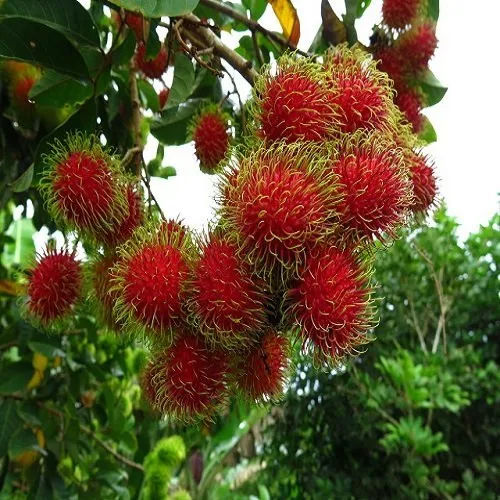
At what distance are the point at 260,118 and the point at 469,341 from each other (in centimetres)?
155

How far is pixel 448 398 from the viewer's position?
1629mm

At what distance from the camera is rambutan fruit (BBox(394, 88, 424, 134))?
2.62 ft

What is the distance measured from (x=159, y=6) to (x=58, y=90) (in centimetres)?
27

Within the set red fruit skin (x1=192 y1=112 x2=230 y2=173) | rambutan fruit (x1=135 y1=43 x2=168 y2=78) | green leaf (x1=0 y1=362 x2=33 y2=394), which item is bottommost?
green leaf (x1=0 y1=362 x2=33 y2=394)

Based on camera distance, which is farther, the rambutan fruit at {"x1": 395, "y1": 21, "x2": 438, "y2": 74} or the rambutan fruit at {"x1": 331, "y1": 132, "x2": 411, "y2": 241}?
the rambutan fruit at {"x1": 395, "y1": 21, "x2": 438, "y2": 74}

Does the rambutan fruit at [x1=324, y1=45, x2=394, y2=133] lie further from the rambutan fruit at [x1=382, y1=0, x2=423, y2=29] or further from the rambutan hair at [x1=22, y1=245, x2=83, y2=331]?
the rambutan hair at [x1=22, y1=245, x2=83, y2=331]

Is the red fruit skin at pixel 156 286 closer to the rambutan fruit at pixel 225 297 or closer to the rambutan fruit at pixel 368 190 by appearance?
the rambutan fruit at pixel 225 297

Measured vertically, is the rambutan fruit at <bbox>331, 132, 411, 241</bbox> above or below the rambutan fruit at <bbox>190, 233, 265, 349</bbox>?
above

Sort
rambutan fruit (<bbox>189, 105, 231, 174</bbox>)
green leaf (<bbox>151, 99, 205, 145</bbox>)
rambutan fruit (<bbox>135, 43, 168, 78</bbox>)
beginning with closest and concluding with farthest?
rambutan fruit (<bbox>189, 105, 231, 174</bbox>) → green leaf (<bbox>151, 99, 205, 145</bbox>) → rambutan fruit (<bbox>135, 43, 168, 78</bbox>)

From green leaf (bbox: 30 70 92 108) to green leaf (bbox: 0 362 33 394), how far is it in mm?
556

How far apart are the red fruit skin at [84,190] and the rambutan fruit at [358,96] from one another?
9.3 inches

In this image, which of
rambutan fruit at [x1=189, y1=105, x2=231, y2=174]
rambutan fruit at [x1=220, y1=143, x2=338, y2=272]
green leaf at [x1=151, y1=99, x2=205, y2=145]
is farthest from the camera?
green leaf at [x1=151, y1=99, x2=205, y2=145]

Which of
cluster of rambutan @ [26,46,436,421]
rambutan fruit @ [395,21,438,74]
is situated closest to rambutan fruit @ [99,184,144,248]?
cluster of rambutan @ [26,46,436,421]

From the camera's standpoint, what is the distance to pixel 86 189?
621 millimetres
